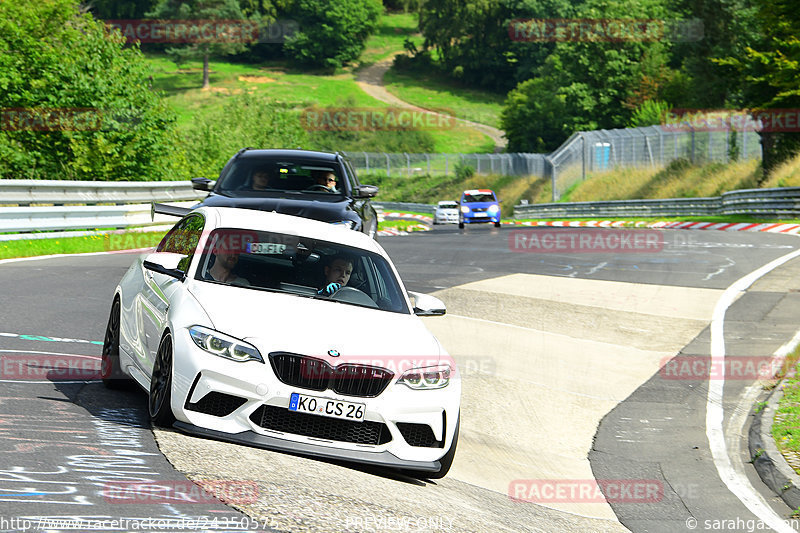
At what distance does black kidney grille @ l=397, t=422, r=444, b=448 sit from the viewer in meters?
6.63

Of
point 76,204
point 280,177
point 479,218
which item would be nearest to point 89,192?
point 76,204

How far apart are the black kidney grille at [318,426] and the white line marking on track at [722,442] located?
2.80 m

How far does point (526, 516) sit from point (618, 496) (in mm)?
1347

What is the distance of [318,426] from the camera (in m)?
6.44

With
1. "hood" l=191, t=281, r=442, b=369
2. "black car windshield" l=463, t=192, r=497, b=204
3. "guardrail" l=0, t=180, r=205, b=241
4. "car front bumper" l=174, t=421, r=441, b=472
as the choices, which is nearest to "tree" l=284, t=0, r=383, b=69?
"black car windshield" l=463, t=192, r=497, b=204

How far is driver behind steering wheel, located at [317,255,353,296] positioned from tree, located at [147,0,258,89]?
131m

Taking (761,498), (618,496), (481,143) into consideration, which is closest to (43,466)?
(618,496)

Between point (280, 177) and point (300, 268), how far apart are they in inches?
247

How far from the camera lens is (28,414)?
22.4 ft

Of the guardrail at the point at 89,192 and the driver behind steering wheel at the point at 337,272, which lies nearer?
the driver behind steering wheel at the point at 337,272

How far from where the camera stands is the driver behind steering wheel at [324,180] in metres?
13.8

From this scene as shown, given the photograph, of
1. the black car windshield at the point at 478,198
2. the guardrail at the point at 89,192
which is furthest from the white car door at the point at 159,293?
the black car windshield at the point at 478,198

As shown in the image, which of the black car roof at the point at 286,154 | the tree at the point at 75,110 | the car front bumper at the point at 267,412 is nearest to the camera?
the car front bumper at the point at 267,412

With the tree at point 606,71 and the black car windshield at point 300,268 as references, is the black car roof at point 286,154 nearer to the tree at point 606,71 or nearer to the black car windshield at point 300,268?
the black car windshield at point 300,268
